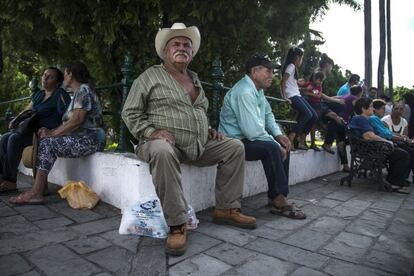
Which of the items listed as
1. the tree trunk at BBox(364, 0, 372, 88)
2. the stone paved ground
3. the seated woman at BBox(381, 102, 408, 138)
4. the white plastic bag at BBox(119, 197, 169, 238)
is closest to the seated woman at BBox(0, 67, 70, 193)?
the stone paved ground

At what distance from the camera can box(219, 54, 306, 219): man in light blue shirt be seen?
12.0 feet

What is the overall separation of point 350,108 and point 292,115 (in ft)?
7.49

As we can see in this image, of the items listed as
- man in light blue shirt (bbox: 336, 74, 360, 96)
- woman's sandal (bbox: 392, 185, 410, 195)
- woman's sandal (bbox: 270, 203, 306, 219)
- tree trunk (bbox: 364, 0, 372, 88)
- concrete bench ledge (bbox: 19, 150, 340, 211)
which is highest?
tree trunk (bbox: 364, 0, 372, 88)

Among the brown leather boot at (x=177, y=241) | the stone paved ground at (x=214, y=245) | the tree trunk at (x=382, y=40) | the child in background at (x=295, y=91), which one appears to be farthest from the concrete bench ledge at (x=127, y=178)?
the tree trunk at (x=382, y=40)

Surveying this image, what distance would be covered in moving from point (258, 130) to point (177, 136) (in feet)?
3.37

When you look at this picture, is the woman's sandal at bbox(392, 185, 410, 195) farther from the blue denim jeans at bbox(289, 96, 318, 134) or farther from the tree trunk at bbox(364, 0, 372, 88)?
the tree trunk at bbox(364, 0, 372, 88)

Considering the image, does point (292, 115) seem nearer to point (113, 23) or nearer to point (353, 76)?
point (353, 76)

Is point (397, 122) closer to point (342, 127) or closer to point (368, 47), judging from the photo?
point (342, 127)

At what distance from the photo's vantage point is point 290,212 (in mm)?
3619

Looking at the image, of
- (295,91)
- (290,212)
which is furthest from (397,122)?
(290,212)

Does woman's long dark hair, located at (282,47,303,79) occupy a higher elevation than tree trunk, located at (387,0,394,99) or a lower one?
lower

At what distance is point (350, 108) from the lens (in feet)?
23.4

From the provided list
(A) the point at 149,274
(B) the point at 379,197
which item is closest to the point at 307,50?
(B) the point at 379,197

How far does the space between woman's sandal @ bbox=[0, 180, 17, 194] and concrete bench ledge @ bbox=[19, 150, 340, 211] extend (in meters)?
0.56
